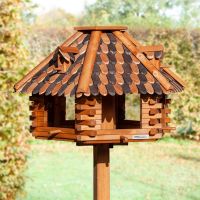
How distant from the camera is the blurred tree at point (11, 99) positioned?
602cm

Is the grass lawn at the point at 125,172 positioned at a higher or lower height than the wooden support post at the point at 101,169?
lower

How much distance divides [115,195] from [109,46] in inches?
190

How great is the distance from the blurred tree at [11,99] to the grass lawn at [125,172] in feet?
1.06

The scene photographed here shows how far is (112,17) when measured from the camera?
24.2 m

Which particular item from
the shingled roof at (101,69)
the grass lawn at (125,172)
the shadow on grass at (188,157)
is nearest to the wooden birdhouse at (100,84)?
the shingled roof at (101,69)

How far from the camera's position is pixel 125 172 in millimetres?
9758

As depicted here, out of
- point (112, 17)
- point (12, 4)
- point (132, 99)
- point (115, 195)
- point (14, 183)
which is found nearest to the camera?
point (12, 4)

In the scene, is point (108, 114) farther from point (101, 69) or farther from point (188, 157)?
point (188, 157)

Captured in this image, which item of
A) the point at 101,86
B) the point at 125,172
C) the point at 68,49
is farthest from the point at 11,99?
the point at 125,172

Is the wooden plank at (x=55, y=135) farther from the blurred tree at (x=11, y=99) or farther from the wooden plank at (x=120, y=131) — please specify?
the blurred tree at (x=11, y=99)

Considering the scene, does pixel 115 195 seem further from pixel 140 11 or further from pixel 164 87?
pixel 140 11

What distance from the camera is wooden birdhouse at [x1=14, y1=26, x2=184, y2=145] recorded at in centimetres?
315

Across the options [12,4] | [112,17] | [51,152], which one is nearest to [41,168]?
[51,152]

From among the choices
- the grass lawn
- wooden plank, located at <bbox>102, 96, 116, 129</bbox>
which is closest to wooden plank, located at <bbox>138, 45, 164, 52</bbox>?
wooden plank, located at <bbox>102, 96, 116, 129</bbox>
